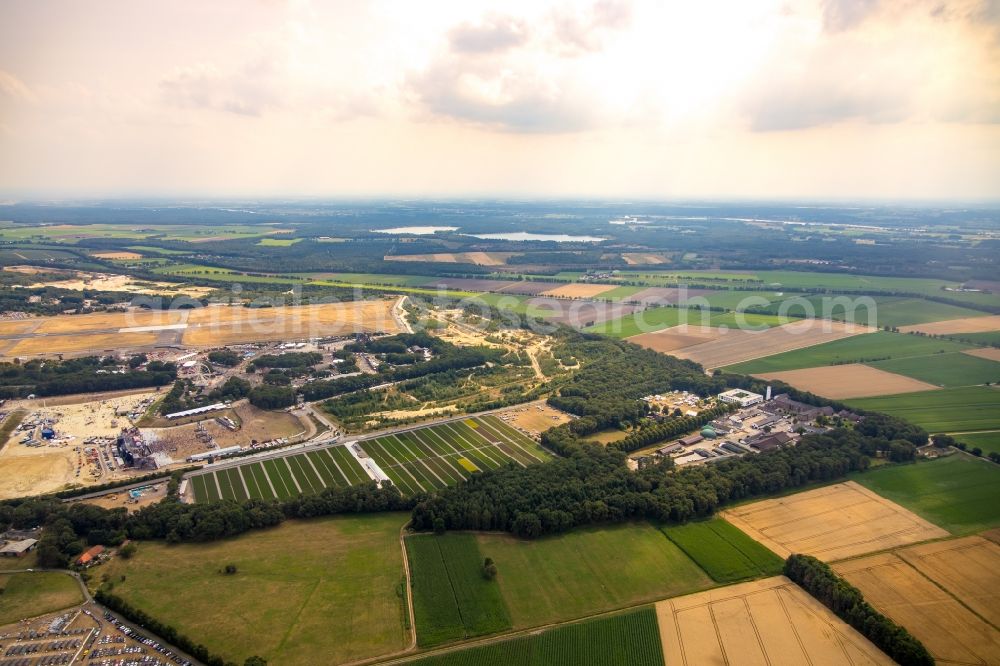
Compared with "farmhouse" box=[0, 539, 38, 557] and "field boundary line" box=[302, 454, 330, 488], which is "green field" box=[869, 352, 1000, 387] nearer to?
"field boundary line" box=[302, 454, 330, 488]

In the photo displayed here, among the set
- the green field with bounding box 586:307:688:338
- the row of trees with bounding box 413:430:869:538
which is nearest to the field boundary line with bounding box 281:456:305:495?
the row of trees with bounding box 413:430:869:538

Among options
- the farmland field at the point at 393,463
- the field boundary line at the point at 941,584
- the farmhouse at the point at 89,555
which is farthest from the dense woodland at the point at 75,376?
the field boundary line at the point at 941,584

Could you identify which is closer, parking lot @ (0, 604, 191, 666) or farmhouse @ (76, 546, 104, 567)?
parking lot @ (0, 604, 191, 666)

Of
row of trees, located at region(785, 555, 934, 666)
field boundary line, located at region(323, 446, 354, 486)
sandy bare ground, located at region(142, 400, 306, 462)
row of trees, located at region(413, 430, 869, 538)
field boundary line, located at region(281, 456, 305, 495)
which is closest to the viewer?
row of trees, located at region(785, 555, 934, 666)

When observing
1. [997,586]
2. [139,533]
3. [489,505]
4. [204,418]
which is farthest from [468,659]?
[204,418]

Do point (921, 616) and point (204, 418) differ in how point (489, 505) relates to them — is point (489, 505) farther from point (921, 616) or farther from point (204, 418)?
point (204, 418)

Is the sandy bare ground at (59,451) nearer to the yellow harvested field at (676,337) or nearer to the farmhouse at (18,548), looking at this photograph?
the farmhouse at (18,548)

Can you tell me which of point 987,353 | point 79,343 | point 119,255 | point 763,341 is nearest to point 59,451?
point 79,343
